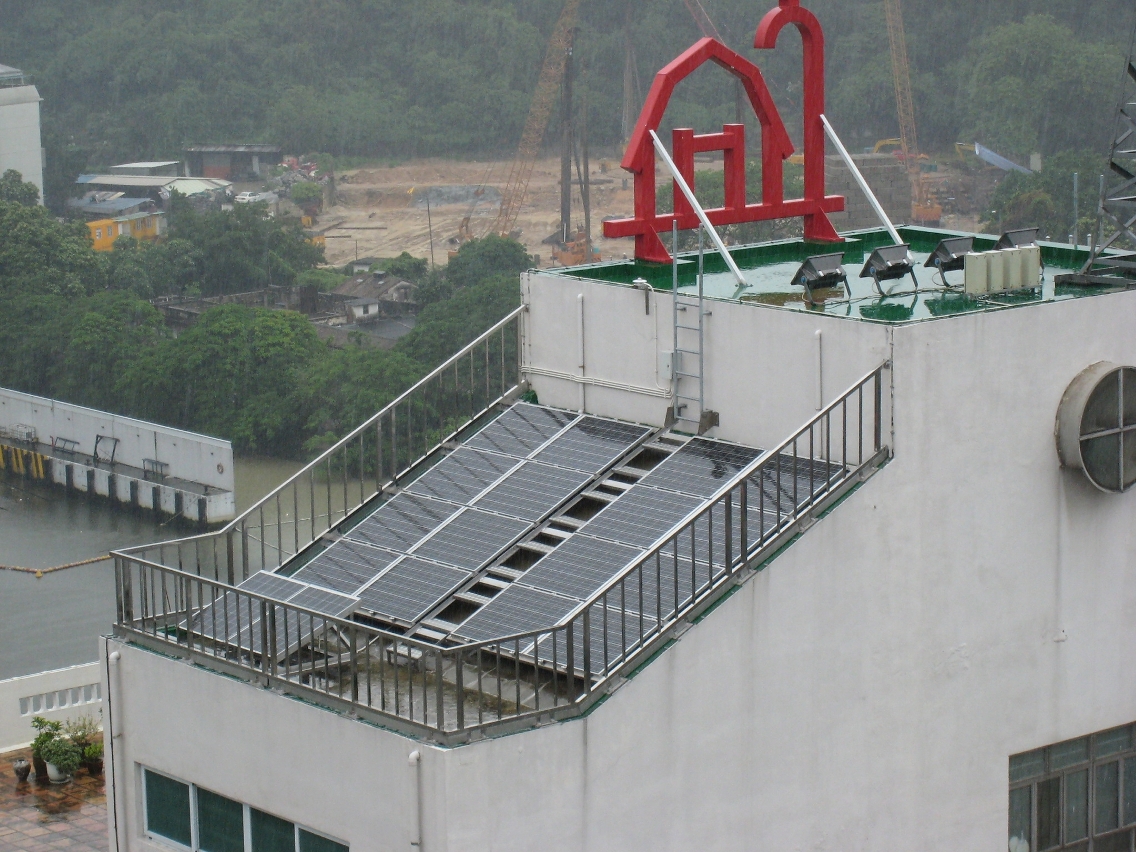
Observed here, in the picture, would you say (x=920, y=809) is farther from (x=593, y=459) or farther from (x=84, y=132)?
(x=84, y=132)

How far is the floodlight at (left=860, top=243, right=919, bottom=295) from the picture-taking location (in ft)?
57.4

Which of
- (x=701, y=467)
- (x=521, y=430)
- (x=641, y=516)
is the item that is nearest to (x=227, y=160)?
(x=521, y=430)

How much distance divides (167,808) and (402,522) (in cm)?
335

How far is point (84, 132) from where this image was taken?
129375mm

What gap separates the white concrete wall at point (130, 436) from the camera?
6606cm

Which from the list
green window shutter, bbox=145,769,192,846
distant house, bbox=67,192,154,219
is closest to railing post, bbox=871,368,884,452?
green window shutter, bbox=145,769,192,846

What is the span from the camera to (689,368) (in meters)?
16.8

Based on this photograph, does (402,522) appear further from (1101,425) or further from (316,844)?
(1101,425)

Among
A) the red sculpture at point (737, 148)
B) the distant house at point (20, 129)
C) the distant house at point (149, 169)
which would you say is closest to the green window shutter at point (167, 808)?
the red sculpture at point (737, 148)

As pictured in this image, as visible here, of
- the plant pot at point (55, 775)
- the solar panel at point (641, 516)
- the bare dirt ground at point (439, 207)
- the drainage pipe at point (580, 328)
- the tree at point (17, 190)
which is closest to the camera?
the solar panel at point (641, 516)

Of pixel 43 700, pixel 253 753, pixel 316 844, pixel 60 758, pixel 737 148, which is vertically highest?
pixel 737 148

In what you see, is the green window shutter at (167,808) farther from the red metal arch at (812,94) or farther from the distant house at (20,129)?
the distant house at (20,129)

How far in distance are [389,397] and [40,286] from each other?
77.5 ft

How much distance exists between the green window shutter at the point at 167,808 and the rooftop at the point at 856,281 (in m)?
6.02
